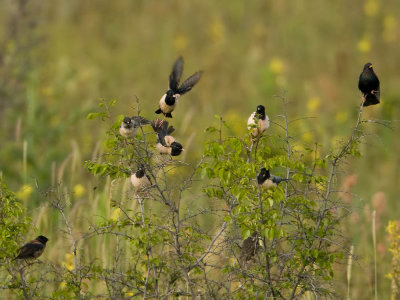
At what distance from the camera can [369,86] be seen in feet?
10.5

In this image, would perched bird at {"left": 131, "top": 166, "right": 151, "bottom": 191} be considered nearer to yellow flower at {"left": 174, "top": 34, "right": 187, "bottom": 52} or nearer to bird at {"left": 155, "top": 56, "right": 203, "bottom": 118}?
bird at {"left": 155, "top": 56, "right": 203, "bottom": 118}

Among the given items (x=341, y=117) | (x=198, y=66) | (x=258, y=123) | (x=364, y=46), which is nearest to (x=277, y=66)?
(x=364, y=46)

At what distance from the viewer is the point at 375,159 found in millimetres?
8852

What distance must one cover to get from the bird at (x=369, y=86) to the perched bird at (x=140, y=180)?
1.08 metres

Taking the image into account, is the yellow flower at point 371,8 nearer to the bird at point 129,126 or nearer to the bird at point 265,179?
the bird at point 265,179

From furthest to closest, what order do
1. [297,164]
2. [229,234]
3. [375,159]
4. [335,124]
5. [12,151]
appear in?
[335,124] < [375,159] < [12,151] < [229,234] < [297,164]

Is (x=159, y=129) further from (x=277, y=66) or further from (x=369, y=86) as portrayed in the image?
(x=277, y=66)

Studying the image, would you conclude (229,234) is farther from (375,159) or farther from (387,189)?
(375,159)

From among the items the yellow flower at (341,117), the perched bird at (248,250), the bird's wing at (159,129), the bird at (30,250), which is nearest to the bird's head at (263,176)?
the perched bird at (248,250)

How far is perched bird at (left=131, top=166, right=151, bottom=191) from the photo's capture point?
304cm

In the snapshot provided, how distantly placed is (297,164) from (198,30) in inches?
423

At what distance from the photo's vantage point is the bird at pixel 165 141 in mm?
3186

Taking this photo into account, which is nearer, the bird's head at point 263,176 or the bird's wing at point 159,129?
the bird's head at point 263,176

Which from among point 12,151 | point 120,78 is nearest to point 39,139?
point 12,151
